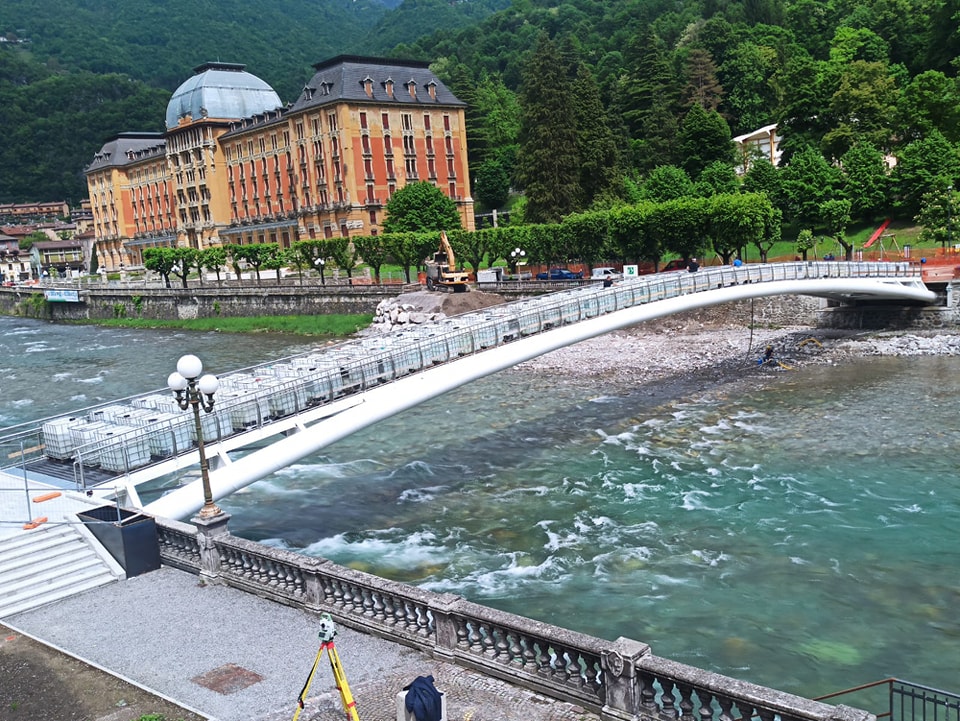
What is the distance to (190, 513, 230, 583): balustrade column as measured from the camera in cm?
1460

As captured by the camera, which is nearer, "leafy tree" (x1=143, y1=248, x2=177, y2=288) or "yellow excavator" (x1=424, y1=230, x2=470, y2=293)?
"yellow excavator" (x1=424, y1=230, x2=470, y2=293)

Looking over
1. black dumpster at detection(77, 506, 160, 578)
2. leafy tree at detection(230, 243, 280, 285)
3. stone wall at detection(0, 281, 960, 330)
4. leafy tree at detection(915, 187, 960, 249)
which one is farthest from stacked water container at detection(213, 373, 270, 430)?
leafy tree at detection(230, 243, 280, 285)

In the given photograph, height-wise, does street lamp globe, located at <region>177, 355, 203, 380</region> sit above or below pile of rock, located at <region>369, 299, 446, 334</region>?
above

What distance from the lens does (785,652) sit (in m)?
15.3

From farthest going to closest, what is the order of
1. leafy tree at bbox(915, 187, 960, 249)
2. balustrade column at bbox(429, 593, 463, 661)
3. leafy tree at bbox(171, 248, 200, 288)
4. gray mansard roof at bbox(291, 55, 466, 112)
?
leafy tree at bbox(171, 248, 200, 288) → gray mansard roof at bbox(291, 55, 466, 112) → leafy tree at bbox(915, 187, 960, 249) → balustrade column at bbox(429, 593, 463, 661)

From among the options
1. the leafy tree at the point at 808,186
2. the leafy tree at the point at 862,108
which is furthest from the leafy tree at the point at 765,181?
the leafy tree at the point at 862,108

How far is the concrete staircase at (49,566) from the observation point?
14359mm

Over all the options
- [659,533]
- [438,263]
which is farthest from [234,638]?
[438,263]

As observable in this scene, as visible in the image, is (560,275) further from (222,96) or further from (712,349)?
(222,96)

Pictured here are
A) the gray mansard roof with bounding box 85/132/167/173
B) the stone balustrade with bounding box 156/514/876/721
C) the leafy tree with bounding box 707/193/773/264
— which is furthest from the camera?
the gray mansard roof with bounding box 85/132/167/173

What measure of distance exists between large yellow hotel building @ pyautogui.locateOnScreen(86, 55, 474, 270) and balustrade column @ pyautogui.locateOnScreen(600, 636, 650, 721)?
8032cm

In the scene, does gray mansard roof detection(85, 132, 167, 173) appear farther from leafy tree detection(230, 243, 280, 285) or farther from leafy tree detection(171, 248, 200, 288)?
leafy tree detection(230, 243, 280, 285)


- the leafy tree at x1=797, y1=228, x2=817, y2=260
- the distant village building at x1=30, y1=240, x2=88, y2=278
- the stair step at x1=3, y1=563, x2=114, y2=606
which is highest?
the distant village building at x1=30, y1=240, x2=88, y2=278

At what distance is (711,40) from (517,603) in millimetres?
98586
